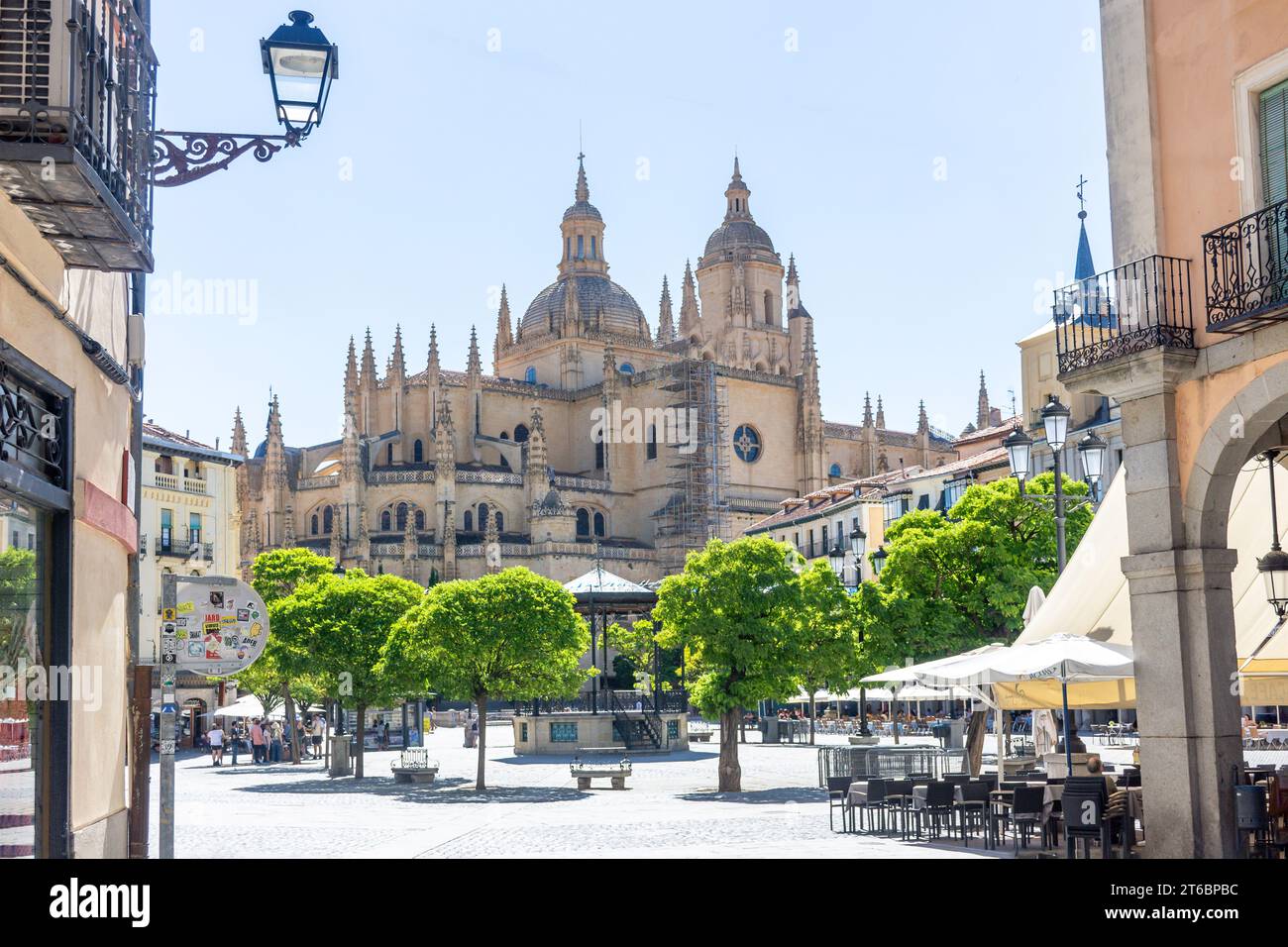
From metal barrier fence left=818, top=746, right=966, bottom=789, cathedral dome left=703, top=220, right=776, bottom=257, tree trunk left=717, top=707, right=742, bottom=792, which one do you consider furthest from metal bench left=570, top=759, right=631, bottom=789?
cathedral dome left=703, top=220, right=776, bottom=257

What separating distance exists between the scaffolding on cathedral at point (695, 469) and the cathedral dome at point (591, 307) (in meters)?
12.9

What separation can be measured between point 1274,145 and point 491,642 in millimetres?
21264

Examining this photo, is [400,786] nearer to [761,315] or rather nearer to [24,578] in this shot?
[24,578]

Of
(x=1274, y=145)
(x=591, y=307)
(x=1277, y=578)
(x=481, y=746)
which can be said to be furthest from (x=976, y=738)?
(x=591, y=307)

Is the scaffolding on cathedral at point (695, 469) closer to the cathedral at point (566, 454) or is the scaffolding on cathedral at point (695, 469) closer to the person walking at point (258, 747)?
the cathedral at point (566, 454)

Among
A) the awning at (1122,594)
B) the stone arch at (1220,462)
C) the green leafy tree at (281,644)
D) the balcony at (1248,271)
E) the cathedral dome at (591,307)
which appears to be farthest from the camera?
the cathedral dome at (591,307)

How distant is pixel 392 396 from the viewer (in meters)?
90.6

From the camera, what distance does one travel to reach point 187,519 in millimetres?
54531

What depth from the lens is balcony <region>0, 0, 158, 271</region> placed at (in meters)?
8.34

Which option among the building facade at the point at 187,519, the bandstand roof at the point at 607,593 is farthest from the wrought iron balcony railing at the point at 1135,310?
the building facade at the point at 187,519

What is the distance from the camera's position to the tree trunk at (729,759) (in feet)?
93.5

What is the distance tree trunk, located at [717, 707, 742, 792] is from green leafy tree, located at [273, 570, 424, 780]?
8.83 m

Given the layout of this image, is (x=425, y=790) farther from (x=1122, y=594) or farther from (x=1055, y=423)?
(x=1122, y=594)

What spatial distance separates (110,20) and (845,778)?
14.0 meters
